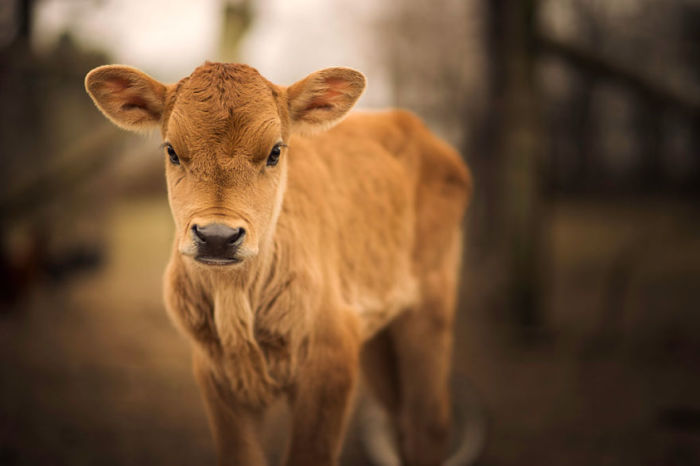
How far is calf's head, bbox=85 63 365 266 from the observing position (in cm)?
177

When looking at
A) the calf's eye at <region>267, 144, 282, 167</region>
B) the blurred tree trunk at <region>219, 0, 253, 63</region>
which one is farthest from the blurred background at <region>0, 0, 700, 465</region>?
the calf's eye at <region>267, 144, 282, 167</region>

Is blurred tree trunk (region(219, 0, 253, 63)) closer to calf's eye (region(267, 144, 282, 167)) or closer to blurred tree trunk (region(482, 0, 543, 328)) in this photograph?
calf's eye (region(267, 144, 282, 167))

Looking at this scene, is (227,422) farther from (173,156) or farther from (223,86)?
(223,86)

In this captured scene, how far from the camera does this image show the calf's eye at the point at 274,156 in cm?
200

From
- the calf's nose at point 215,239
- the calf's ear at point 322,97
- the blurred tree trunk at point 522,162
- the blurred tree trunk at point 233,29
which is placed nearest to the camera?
the calf's nose at point 215,239

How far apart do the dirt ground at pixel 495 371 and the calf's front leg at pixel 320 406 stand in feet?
6.56

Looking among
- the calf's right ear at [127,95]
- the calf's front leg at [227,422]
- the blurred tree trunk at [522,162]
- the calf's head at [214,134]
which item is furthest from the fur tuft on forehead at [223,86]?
the blurred tree trunk at [522,162]

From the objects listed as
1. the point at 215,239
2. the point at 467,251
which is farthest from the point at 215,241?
the point at 467,251

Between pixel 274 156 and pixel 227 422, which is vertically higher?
pixel 274 156

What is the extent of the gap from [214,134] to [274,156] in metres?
0.26

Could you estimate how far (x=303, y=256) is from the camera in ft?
7.47

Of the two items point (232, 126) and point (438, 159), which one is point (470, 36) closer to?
point (438, 159)

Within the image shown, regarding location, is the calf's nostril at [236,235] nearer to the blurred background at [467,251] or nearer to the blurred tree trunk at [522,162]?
the blurred background at [467,251]

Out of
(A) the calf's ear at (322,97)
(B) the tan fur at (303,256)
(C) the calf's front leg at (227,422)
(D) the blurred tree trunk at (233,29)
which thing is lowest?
Answer: (C) the calf's front leg at (227,422)
